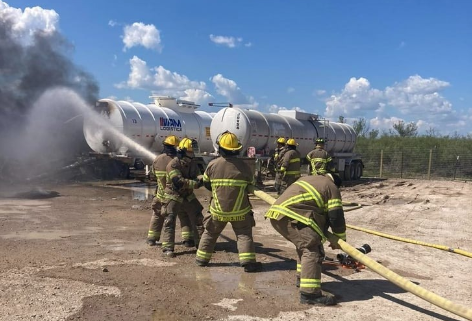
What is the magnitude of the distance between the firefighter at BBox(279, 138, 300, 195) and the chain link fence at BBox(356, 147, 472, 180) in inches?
608

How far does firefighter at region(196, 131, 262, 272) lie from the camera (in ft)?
18.1

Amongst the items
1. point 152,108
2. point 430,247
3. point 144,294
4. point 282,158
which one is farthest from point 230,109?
point 144,294

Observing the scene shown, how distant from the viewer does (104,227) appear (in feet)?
27.3

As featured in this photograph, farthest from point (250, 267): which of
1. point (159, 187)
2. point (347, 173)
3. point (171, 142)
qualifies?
point (347, 173)

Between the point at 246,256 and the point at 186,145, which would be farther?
the point at 186,145

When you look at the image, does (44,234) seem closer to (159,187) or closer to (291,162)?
(159,187)

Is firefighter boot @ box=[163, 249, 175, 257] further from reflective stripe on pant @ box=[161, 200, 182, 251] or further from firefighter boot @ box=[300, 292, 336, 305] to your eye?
firefighter boot @ box=[300, 292, 336, 305]

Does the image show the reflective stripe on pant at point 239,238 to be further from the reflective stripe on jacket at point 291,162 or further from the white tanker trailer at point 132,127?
the white tanker trailer at point 132,127

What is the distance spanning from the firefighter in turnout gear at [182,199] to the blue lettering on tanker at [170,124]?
11.2m

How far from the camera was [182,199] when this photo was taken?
21.3 ft

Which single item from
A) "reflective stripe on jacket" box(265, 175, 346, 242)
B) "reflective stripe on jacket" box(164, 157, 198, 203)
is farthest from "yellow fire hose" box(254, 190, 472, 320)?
"reflective stripe on jacket" box(164, 157, 198, 203)

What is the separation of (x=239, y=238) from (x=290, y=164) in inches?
205

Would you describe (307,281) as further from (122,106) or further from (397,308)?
A: (122,106)

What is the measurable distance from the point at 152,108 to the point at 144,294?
544 inches
